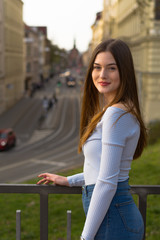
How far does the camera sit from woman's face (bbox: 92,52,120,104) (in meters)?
2.67

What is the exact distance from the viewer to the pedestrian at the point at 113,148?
8.13 ft

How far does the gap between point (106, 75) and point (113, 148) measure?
507mm

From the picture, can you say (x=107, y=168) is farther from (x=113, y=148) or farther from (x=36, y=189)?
(x=36, y=189)

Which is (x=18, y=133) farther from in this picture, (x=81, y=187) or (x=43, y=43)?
(x=43, y=43)

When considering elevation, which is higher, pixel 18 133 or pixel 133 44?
pixel 133 44

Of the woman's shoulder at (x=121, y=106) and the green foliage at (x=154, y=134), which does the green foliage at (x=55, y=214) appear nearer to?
the woman's shoulder at (x=121, y=106)

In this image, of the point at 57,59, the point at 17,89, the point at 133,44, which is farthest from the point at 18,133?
the point at 57,59

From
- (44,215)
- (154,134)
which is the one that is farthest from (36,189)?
(154,134)

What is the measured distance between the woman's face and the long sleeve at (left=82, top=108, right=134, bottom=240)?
0.25 metres

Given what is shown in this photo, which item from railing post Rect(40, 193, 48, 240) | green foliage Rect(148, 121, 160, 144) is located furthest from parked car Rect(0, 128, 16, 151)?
railing post Rect(40, 193, 48, 240)

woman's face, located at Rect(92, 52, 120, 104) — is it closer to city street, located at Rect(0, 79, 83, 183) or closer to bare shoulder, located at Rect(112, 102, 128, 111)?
bare shoulder, located at Rect(112, 102, 128, 111)

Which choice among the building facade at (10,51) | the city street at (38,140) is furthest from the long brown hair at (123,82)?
the building facade at (10,51)

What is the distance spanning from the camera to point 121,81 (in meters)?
2.65

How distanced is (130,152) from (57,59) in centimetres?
11564
